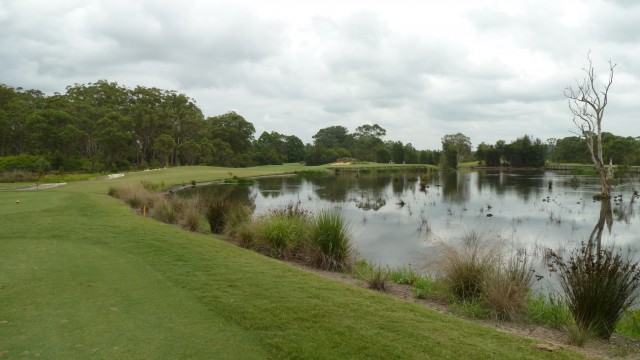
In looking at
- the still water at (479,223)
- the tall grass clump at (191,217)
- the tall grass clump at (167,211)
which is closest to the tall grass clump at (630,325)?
the still water at (479,223)

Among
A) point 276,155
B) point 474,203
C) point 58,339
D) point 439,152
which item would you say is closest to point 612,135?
point 439,152

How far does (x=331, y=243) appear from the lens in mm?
10008

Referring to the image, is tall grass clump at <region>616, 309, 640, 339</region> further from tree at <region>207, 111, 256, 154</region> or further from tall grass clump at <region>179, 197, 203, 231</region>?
tree at <region>207, 111, 256, 154</region>

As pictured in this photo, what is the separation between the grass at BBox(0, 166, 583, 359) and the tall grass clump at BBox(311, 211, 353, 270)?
151cm

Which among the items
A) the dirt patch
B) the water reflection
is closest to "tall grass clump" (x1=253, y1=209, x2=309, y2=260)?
the water reflection

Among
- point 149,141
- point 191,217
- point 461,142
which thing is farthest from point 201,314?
point 461,142

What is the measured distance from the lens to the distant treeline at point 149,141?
172 feet

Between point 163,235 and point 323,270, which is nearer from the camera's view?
point 323,270

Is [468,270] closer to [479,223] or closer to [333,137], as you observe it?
[479,223]

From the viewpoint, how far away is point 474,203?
27.6 meters

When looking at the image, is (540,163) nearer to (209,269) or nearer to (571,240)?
(571,240)

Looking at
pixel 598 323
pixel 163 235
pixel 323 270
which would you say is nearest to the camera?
pixel 598 323

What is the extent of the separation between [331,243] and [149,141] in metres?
70.0

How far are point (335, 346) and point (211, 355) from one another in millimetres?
1347
